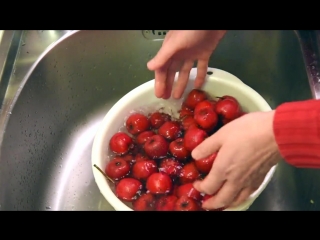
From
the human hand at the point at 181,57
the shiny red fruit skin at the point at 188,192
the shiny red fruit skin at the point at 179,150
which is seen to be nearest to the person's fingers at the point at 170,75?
the human hand at the point at 181,57

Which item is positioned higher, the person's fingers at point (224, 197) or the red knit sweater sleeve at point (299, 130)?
the red knit sweater sleeve at point (299, 130)

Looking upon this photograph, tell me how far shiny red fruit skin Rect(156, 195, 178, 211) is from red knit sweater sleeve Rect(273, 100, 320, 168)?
27 cm

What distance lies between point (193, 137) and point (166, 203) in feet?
0.46

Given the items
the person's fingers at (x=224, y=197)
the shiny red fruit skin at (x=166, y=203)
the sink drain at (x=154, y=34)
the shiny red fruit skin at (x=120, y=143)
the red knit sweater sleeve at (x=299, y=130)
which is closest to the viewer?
the red knit sweater sleeve at (x=299, y=130)

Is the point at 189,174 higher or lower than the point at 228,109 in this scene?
lower

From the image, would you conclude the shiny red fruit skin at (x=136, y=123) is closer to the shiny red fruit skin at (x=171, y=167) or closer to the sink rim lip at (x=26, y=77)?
the shiny red fruit skin at (x=171, y=167)

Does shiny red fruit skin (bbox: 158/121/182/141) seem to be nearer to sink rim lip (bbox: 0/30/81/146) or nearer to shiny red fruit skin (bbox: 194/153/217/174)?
shiny red fruit skin (bbox: 194/153/217/174)

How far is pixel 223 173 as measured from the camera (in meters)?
0.64

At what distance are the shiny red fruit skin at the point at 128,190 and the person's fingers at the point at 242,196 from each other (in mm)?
198

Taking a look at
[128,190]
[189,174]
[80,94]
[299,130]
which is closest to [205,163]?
[189,174]

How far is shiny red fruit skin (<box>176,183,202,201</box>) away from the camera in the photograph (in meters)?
0.78

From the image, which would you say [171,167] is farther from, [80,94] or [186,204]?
[80,94]

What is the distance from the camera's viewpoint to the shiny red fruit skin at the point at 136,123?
91 cm

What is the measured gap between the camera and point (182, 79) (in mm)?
877
